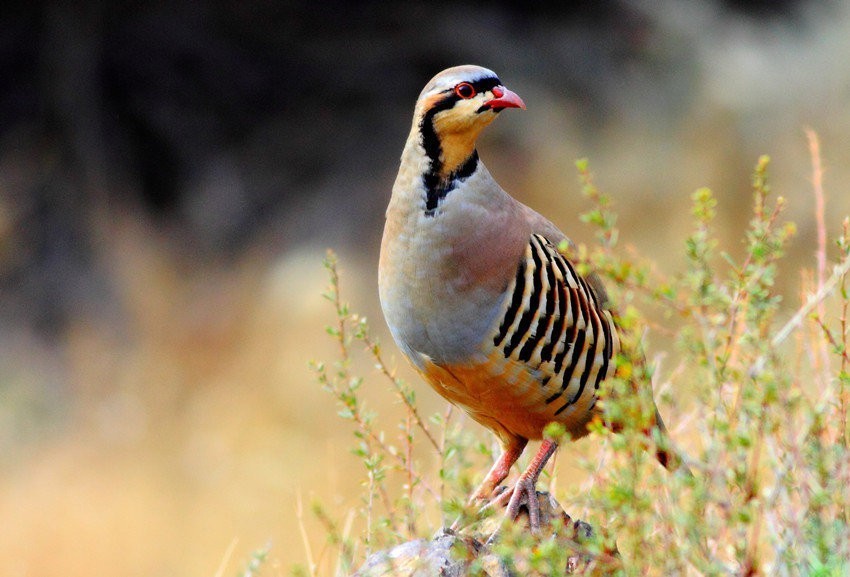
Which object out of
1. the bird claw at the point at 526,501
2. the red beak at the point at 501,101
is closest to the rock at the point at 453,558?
the bird claw at the point at 526,501

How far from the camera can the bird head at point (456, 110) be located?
11.0ft

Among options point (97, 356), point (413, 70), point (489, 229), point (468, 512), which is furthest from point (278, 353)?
point (468, 512)

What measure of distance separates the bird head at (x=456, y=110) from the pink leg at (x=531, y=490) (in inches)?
34.5

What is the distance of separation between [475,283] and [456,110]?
486 millimetres

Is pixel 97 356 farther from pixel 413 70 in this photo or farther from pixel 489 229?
pixel 489 229

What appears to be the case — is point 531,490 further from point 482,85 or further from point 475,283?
point 482,85

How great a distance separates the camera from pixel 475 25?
9648 millimetres

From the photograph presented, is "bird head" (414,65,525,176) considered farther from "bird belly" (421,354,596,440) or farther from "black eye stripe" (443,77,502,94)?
"bird belly" (421,354,596,440)

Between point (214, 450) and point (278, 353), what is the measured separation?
102cm

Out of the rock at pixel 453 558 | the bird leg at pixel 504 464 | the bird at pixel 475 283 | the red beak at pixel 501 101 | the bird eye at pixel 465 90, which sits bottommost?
the rock at pixel 453 558

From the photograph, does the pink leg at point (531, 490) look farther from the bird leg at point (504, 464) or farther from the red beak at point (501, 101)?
the red beak at point (501, 101)

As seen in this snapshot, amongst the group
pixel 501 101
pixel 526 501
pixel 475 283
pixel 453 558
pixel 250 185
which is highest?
pixel 250 185

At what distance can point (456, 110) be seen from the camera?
3352 mm

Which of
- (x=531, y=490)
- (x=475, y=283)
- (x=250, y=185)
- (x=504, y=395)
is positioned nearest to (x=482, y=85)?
(x=475, y=283)
